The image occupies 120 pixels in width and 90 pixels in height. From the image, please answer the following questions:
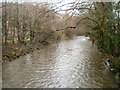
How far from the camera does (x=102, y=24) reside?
9.70 metres

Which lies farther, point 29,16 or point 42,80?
point 29,16

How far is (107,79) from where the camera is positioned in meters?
6.97

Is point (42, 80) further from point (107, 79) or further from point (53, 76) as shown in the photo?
point (107, 79)

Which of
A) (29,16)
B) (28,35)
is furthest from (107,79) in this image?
(28,35)

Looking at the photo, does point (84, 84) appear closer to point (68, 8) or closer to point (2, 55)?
point (68, 8)

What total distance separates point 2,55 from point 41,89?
5.50 meters

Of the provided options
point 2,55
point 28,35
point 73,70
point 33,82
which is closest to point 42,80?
point 33,82

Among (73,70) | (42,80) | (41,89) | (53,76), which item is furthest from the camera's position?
(73,70)

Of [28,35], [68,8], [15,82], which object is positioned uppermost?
[68,8]

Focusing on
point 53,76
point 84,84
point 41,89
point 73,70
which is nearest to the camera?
point 41,89

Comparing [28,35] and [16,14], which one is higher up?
[16,14]

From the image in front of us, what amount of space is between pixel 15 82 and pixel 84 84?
250 centimetres

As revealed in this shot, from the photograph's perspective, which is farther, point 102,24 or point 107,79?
point 102,24

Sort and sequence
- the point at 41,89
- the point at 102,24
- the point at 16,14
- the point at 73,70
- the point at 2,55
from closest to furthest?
the point at 41,89 < the point at 73,70 < the point at 102,24 < the point at 2,55 < the point at 16,14
